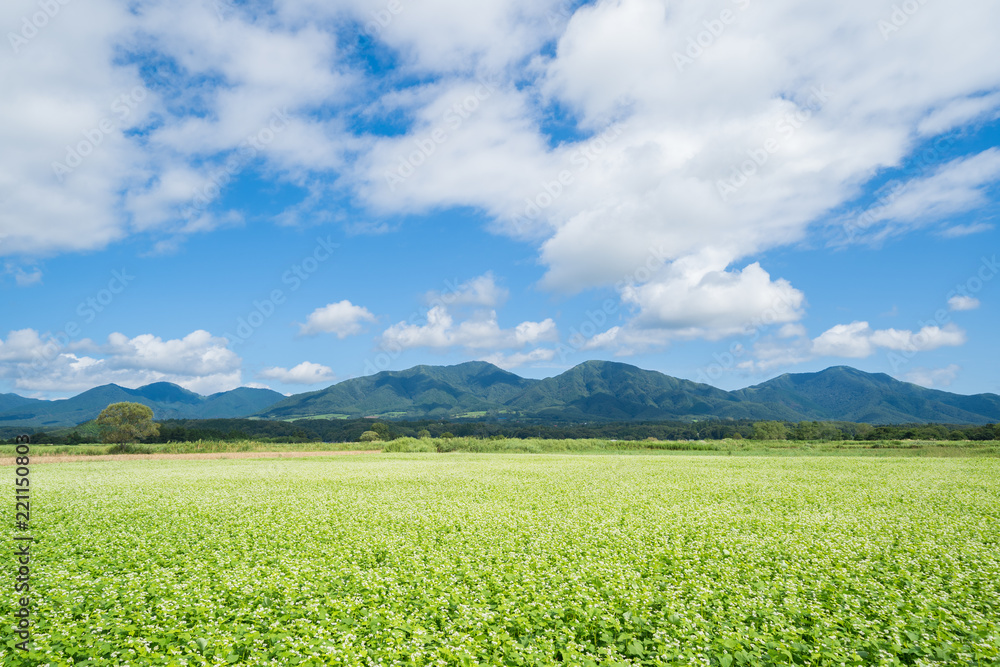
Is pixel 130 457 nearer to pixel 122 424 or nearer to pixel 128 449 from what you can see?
pixel 128 449

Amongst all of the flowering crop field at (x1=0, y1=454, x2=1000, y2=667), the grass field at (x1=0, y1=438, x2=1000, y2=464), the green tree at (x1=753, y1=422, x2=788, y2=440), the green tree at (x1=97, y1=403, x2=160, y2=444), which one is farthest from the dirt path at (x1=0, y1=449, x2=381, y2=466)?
the green tree at (x1=753, y1=422, x2=788, y2=440)

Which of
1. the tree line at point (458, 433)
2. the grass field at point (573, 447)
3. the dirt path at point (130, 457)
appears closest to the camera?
the dirt path at point (130, 457)

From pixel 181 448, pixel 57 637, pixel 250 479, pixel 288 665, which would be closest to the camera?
pixel 288 665

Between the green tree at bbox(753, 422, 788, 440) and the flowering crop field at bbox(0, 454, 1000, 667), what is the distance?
289 feet

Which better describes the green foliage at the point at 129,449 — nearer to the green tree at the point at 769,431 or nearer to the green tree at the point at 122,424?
the green tree at the point at 122,424

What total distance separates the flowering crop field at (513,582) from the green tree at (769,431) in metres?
88.1

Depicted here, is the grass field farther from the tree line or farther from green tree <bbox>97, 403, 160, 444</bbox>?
the tree line

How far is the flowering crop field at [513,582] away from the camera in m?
8.53

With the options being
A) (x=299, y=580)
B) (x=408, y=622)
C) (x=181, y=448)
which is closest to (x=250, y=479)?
(x=299, y=580)

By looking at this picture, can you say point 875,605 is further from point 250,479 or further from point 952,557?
point 250,479

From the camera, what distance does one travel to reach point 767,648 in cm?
869

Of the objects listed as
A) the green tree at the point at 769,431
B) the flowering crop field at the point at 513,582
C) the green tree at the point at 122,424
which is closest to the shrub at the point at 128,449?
the green tree at the point at 122,424

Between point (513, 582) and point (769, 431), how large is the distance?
114m

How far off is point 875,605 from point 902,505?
51.6ft
